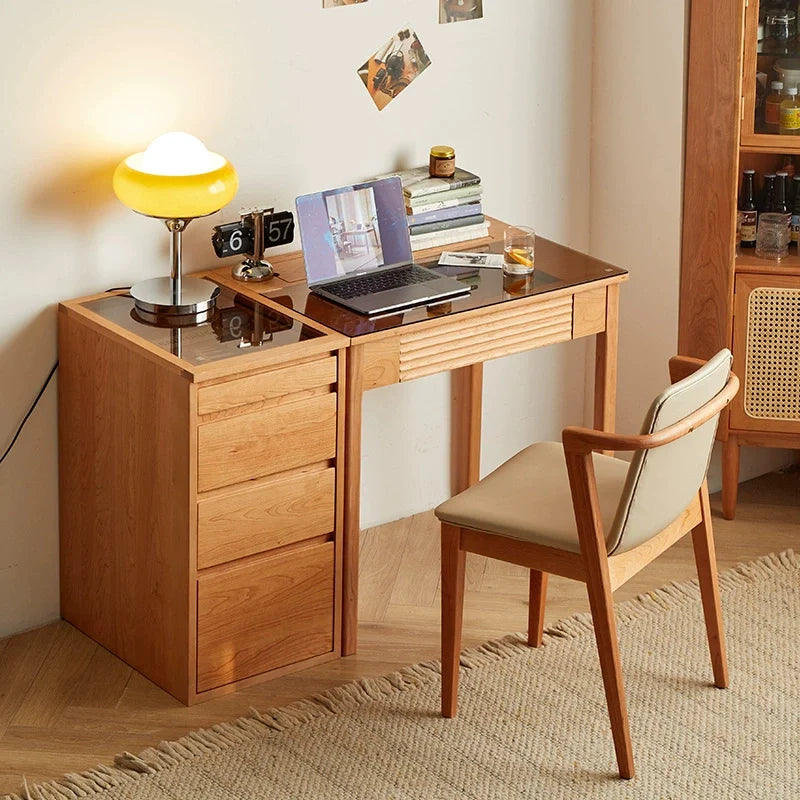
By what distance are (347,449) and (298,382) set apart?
0.21 meters

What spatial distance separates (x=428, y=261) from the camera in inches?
133

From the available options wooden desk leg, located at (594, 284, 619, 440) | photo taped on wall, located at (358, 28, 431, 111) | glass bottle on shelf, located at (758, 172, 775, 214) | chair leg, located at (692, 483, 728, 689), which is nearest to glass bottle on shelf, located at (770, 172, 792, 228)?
glass bottle on shelf, located at (758, 172, 775, 214)

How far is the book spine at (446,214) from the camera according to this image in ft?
11.2

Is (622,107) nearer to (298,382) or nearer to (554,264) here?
(554,264)

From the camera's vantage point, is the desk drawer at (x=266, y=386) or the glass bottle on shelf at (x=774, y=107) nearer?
the desk drawer at (x=266, y=386)

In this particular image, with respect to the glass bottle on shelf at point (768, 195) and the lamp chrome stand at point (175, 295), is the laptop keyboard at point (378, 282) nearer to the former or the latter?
the lamp chrome stand at point (175, 295)

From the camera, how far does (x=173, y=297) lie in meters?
3.06

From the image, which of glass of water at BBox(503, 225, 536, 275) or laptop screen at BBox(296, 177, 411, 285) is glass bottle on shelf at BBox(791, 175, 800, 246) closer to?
glass of water at BBox(503, 225, 536, 275)

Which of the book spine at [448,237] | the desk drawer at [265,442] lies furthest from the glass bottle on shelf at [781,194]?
the desk drawer at [265,442]

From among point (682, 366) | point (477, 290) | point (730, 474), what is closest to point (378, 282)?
point (477, 290)

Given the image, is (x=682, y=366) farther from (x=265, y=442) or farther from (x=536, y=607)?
(x=265, y=442)

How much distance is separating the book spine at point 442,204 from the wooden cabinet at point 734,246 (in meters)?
0.57

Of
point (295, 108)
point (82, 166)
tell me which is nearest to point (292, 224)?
point (295, 108)

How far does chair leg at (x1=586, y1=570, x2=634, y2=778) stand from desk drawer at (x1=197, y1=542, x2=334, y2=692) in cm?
64
